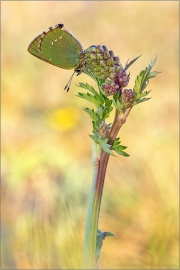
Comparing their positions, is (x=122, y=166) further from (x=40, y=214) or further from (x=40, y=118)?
(x=40, y=118)

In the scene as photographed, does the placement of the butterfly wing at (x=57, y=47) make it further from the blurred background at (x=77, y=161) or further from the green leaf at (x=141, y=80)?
the blurred background at (x=77, y=161)

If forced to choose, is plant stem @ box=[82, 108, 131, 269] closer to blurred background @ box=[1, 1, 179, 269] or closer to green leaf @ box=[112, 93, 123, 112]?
green leaf @ box=[112, 93, 123, 112]

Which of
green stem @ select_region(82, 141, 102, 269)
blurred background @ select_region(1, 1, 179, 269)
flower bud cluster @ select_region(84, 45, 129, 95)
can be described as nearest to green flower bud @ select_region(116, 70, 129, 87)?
flower bud cluster @ select_region(84, 45, 129, 95)

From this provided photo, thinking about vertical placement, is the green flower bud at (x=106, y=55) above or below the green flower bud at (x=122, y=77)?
above

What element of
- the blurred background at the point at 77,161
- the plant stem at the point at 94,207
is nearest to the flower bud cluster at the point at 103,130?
the plant stem at the point at 94,207

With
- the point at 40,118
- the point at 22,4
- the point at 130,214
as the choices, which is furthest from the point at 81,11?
the point at 130,214
